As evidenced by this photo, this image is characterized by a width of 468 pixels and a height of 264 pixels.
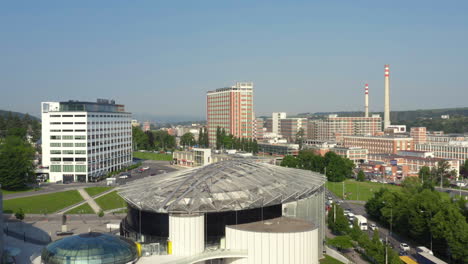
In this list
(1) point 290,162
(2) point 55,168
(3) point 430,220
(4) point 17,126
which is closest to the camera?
(3) point 430,220

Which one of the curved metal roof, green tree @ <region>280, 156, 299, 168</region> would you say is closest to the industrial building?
the curved metal roof

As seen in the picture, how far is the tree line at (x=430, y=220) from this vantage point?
120 feet

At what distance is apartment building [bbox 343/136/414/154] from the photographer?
127m

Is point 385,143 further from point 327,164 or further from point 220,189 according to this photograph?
point 220,189

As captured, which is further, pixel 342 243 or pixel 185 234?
pixel 342 243

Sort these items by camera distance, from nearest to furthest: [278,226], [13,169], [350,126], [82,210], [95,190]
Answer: [278,226], [82,210], [13,169], [95,190], [350,126]

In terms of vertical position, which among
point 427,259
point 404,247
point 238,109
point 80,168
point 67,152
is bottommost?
point 404,247

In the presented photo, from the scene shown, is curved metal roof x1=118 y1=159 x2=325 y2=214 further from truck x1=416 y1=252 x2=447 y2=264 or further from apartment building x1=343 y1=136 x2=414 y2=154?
apartment building x1=343 y1=136 x2=414 y2=154

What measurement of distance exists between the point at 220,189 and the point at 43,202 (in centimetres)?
4130

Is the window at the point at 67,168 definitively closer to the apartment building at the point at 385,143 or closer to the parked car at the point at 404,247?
the parked car at the point at 404,247

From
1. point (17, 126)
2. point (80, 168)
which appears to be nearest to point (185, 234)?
point (80, 168)

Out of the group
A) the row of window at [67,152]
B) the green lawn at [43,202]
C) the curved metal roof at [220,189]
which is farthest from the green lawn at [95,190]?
the curved metal roof at [220,189]

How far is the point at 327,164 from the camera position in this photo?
9150 cm

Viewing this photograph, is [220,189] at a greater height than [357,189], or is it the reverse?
[220,189]
